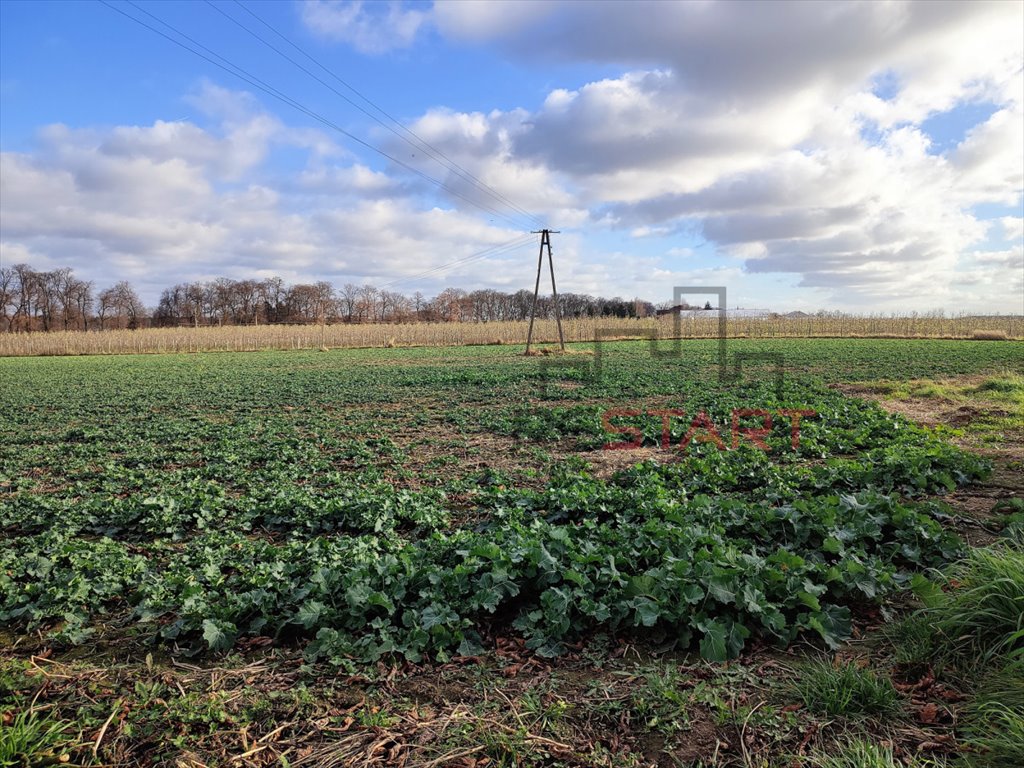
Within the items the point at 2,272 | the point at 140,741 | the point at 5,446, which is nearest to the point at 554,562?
the point at 140,741

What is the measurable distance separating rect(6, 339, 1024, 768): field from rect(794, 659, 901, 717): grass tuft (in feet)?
0.07

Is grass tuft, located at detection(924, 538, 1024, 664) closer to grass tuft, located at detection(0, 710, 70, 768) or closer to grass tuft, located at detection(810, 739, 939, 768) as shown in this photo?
grass tuft, located at detection(810, 739, 939, 768)

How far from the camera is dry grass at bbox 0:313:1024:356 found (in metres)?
57.2

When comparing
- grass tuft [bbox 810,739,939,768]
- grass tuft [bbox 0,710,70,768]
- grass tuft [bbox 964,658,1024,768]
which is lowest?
grass tuft [bbox 0,710,70,768]

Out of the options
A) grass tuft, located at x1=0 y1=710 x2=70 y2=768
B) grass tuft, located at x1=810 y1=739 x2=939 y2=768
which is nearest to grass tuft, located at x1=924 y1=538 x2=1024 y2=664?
grass tuft, located at x1=810 y1=739 x2=939 y2=768

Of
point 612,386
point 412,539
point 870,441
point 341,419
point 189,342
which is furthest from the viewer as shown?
point 189,342

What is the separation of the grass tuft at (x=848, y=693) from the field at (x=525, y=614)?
22 mm

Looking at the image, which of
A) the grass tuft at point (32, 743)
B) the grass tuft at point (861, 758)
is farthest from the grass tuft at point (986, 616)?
the grass tuft at point (32, 743)

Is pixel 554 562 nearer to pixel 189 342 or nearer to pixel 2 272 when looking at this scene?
pixel 189 342

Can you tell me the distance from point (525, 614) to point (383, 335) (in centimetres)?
5649

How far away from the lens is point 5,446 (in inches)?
501

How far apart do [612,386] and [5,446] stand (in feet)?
51.9

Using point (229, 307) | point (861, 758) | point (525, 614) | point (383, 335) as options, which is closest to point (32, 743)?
point (525, 614)

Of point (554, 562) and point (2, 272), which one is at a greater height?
point (2, 272)
